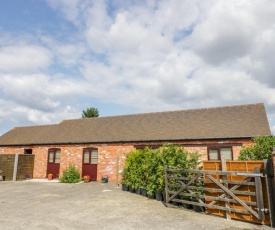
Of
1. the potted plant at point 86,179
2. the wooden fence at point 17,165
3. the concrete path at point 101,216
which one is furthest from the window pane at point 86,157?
the concrete path at point 101,216

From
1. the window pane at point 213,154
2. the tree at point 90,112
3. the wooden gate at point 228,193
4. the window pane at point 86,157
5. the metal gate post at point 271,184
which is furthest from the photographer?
the tree at point 90,112

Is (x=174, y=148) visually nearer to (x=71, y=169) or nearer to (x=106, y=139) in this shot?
(x=106, y=139)

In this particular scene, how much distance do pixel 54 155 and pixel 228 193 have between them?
60.5 ft

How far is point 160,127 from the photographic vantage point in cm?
2020

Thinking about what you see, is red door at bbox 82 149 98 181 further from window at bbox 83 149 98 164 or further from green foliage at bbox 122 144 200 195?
green foliage at bbox 122 144 200 195

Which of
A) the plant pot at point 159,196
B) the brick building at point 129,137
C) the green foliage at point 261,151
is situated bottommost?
the plant pot at point 159,196

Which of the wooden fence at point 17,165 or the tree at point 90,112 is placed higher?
the tree at point 90,112

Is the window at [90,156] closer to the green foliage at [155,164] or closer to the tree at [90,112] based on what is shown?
the green foliage at [155,164]

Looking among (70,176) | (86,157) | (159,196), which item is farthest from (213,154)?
(70,176)

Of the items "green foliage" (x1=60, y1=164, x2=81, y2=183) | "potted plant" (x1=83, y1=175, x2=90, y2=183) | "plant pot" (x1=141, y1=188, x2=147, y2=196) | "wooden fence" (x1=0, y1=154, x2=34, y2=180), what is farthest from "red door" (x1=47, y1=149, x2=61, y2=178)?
"plant pot" (x1=141, y1=188, x2=147, y2=196)

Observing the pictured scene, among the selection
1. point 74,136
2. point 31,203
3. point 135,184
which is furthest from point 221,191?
point 74,136

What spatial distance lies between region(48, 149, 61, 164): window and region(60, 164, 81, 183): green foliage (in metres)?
2.93

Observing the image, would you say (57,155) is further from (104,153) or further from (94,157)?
(104,153)

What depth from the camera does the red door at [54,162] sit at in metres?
22.1
